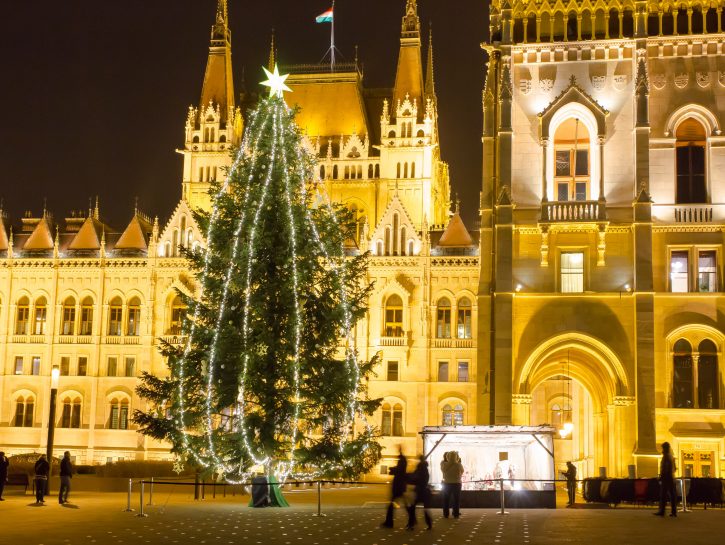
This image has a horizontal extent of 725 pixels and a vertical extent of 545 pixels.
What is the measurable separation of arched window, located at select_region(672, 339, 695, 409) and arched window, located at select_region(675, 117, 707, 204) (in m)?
5.87

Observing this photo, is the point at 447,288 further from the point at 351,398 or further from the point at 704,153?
the point at 351,398

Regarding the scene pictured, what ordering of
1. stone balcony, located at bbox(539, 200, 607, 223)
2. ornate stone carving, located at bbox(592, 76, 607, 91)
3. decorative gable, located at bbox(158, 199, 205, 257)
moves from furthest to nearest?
decorative gable, located at bbox(158, 199, 205, 257) → ornate stone carving, located at bbox(592, 76, 607, 91) → stone balcony, located at bbox(539, 200, 607, 223)

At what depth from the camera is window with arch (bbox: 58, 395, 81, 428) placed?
219 ft

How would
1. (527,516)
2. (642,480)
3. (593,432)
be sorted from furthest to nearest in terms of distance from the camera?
(593,432)
(642,480)
(527,516)

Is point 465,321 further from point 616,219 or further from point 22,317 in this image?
point 22,317

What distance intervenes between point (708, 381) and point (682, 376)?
977 mm

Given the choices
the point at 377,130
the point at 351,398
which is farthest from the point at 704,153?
the point at 377,130

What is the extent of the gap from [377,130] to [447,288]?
2174cm

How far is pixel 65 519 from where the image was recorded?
24312mm

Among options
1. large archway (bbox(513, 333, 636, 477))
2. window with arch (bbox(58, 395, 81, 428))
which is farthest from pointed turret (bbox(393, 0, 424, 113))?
large archway (bbox(513, 333, 636, 477))

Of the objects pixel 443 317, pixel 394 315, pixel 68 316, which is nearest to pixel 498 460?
pixel 443 317

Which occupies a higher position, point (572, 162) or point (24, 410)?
point (572, 162)

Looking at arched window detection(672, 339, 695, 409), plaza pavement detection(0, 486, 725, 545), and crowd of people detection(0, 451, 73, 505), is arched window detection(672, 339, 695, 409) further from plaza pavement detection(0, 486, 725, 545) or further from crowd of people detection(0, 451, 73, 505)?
crowd of people detection(0, 451, 73, 505)

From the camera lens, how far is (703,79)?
40.3 metres
